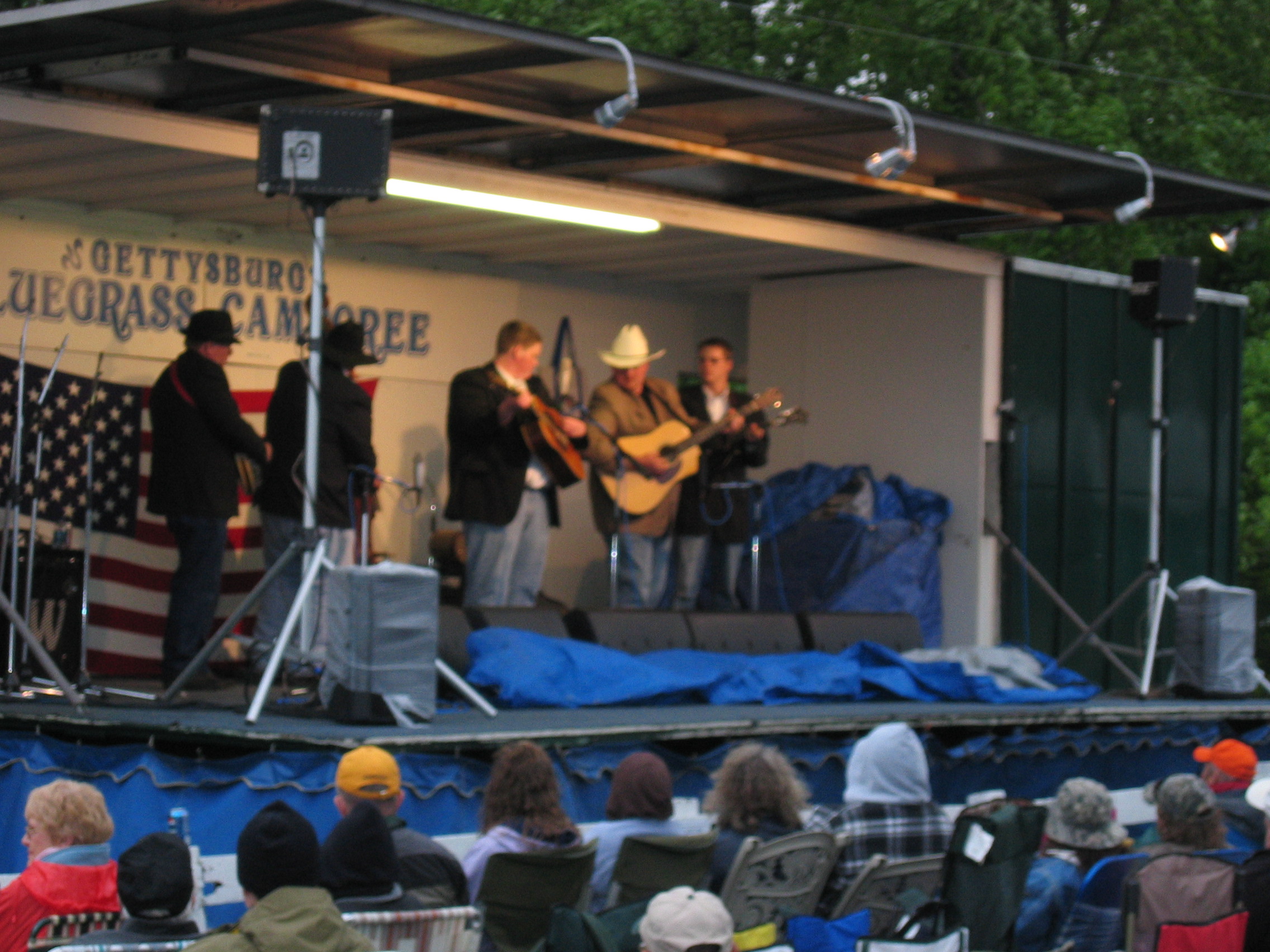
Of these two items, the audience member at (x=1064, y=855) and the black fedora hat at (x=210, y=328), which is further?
the black fedora hat at (x=210, y=328)

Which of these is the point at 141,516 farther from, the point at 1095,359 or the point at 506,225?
the point at 1095,359

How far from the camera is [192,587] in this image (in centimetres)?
802

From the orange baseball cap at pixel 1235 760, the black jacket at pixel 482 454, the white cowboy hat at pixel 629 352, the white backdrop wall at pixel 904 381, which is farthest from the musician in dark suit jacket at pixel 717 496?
the orange baseball cap at pixel 1235 760

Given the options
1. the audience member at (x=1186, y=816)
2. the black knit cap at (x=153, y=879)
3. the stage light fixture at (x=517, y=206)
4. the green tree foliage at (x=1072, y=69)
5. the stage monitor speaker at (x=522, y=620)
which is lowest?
the audience member at (x=1186, y=816)

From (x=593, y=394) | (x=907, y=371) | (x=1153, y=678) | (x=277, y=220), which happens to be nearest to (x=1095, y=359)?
(x=907, y=371)

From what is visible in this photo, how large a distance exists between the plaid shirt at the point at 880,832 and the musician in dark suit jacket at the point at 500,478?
3585 mm

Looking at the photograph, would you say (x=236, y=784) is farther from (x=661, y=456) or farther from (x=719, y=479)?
(x=719, y=479)

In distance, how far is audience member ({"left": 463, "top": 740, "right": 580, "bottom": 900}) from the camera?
5246 millimetres

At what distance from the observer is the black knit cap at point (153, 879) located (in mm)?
3910

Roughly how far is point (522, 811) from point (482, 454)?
398 centimetres

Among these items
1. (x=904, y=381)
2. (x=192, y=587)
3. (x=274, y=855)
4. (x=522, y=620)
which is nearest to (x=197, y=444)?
(x=192, y=587)

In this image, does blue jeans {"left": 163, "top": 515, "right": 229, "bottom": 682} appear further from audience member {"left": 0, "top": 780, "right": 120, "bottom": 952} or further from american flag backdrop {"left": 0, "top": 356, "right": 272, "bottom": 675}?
audience member {"left": 0, "top": 780, "right": 120, "bottom": 952}

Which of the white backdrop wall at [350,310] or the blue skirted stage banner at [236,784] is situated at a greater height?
the white backdrop wall at [350,310]

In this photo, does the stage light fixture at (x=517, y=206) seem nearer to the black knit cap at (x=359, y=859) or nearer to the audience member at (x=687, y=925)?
the black knit cap at (x=359, y=859)
